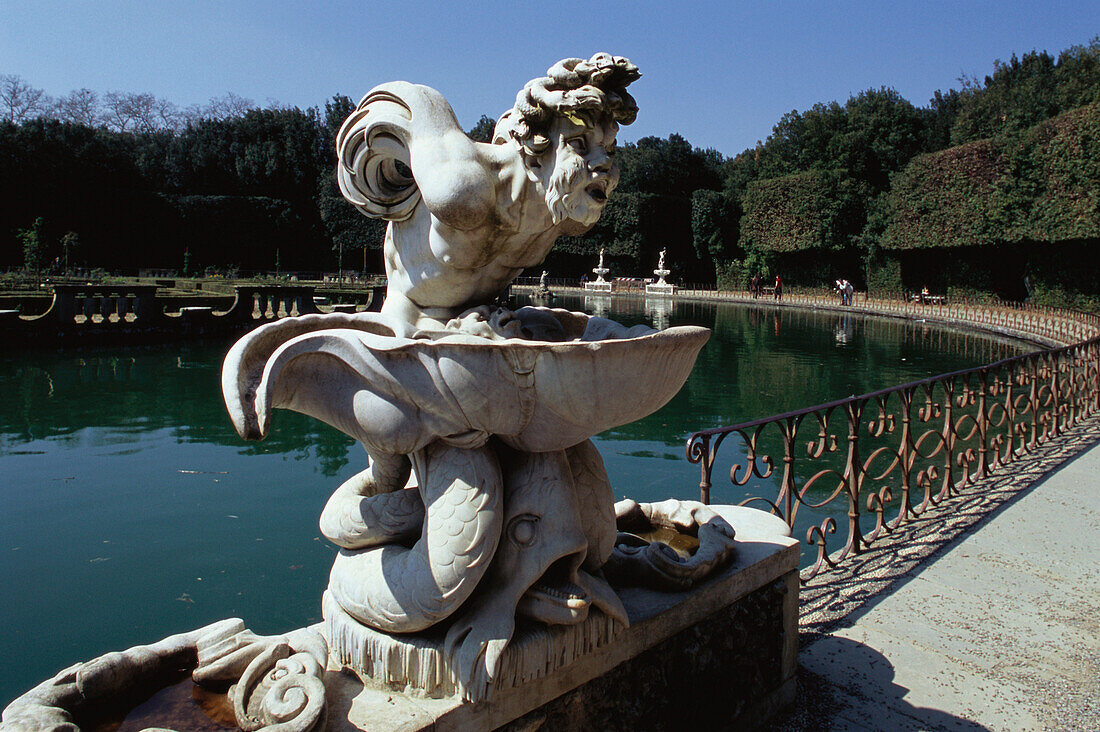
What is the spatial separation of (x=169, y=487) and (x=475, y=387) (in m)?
5.11

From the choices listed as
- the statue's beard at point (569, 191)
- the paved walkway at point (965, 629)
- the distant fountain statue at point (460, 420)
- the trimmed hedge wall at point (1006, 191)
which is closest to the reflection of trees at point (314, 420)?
the paved walkway at point (965, 629)

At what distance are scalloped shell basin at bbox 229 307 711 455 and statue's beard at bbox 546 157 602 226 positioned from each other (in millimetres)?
289

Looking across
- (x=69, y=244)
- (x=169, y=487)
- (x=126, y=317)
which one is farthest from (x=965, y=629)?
(x=69, y=244)

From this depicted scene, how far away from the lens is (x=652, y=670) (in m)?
1.89

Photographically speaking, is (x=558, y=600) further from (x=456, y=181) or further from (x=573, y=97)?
(x=573, y=97)

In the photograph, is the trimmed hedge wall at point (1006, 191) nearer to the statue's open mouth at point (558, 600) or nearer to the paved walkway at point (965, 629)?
the paved walkway at point (965, 629)

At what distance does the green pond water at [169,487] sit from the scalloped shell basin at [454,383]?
2.51m

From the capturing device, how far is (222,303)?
63.5ft

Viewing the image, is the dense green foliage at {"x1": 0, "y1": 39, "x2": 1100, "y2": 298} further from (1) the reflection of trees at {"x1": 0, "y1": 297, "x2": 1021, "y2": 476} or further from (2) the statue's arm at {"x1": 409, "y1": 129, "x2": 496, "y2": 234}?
(2) the statue's arm at {"x1": 409, "y1": 129, "x2": 496, "y2": 234}

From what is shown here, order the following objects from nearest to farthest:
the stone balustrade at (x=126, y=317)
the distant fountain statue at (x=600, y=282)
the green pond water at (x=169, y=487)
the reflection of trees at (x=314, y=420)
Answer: the green pond water at (x=169, y=487), the reflection of trees at (x=314, y=420), the stone balustrade at (x=126, y=317), the distant fountain statue at (x=600, y=282)

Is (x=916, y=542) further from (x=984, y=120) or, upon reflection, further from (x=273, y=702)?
(x=984, y=120)

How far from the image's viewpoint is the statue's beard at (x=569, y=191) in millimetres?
1571

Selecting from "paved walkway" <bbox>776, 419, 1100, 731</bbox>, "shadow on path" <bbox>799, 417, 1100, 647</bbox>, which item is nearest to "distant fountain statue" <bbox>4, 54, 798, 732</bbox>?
"paved walkway" <bbox>776, 419, 1100, 731</bbox>

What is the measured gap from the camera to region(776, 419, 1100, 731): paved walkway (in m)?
2.34
